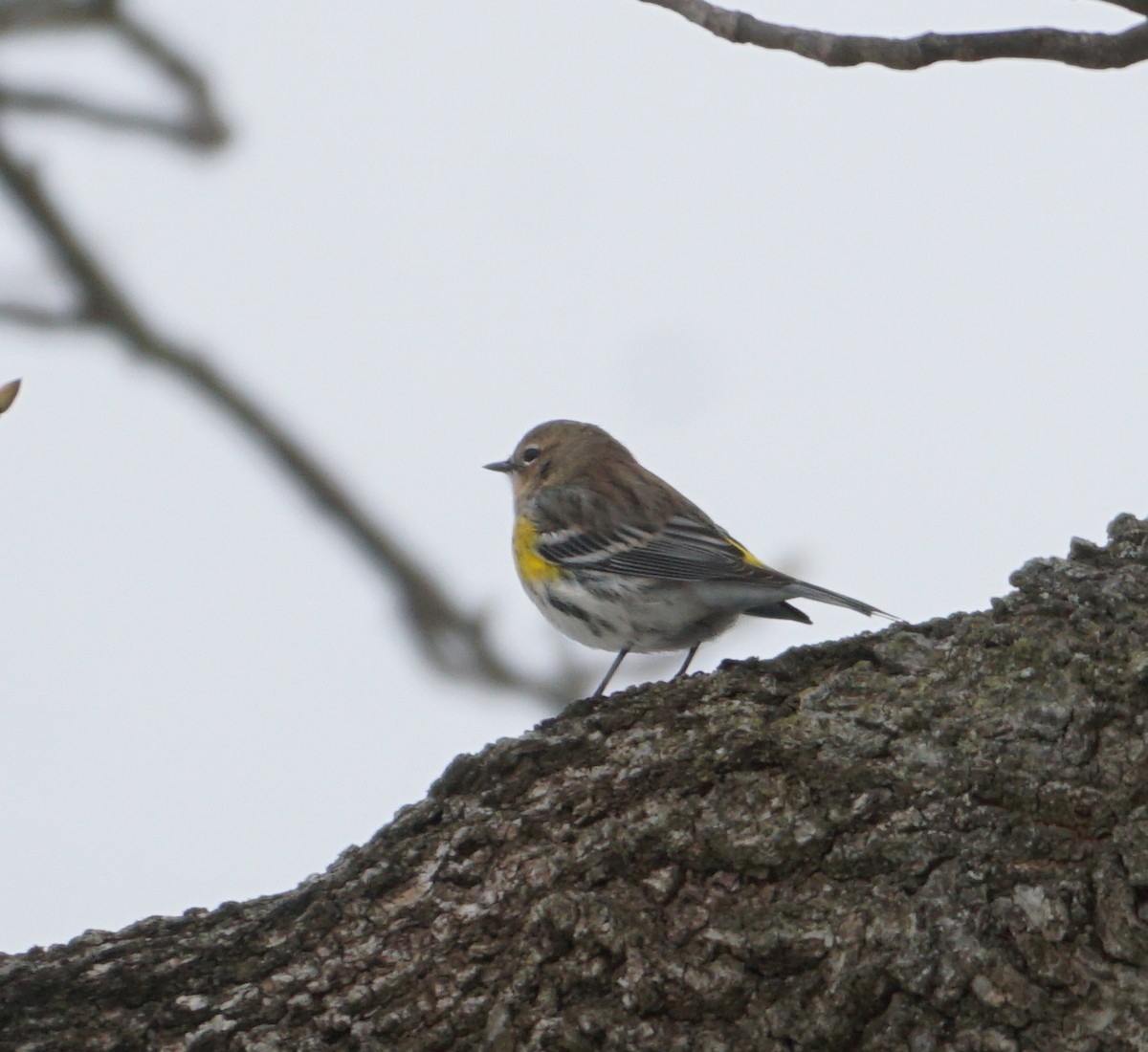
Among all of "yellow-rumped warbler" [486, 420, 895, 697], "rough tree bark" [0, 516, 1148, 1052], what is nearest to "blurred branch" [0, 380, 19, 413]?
"rough tree bark" [0, 516, 1148, 1052]

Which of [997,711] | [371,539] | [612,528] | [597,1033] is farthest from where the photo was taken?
[612,528]

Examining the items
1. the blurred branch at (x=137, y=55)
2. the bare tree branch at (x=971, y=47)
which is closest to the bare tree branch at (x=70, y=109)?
the blurred branch at (x=137, y=55)

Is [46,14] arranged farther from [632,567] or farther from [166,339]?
[632,567]

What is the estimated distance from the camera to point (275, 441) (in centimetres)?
409

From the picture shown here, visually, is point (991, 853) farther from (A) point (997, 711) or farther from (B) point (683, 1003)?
(B) point (683, 1003)

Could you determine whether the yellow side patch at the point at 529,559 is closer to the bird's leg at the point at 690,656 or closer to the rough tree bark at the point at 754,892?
the bird's leg at the point at 690,656

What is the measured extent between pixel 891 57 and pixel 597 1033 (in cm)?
185

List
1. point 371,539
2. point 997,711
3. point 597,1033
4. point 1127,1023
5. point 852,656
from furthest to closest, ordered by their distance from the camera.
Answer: point 371,539 < point 852,656 < point 997,711 < point 597,1033 < point 1127,1023

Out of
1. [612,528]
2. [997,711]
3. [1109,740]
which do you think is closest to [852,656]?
[997,711]

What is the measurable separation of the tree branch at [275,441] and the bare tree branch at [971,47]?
6.25 ft

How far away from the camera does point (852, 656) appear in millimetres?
3078

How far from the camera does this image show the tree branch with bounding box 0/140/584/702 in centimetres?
375

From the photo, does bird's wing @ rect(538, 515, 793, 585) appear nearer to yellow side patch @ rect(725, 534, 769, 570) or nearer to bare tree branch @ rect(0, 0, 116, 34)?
yellow side patch @ rect(725, 534, 769, 570)

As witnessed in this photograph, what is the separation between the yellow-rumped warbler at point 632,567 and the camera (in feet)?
16.7
